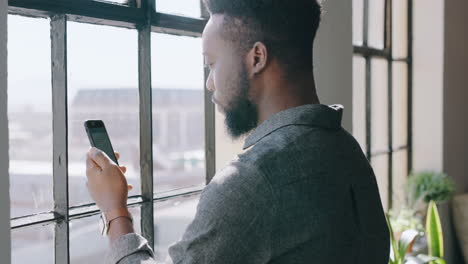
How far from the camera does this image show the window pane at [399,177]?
3.14 meters

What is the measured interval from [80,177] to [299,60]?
658mm

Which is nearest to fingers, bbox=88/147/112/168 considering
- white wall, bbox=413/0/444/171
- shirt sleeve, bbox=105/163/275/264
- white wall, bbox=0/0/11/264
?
white wall, bbox=0/0/11/264

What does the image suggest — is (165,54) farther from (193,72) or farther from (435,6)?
(435,6)

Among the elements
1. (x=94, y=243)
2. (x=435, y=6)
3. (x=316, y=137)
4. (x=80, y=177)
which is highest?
(x=435, y=6)

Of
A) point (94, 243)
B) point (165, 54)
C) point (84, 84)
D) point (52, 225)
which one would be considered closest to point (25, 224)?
point (52, 225)

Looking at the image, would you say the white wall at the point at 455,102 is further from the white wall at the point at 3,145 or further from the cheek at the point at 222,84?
the white wall at the point at 3,145

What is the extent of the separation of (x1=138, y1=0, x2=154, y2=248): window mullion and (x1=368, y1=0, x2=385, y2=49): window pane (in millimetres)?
1677

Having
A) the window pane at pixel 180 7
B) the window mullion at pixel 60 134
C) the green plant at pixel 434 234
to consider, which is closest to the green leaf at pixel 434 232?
the green plant at pixel 434 234

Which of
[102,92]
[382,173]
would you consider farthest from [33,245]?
[382,173]

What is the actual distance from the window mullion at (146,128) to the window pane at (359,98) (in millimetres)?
1431

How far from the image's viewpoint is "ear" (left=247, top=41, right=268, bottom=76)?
808mm

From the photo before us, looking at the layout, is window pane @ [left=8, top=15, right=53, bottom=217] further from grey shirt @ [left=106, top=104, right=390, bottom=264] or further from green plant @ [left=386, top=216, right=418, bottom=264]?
green plant @ [left=386, top=216, right=418, bottom=264]

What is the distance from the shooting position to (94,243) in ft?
4.39

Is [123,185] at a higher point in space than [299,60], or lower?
lower
